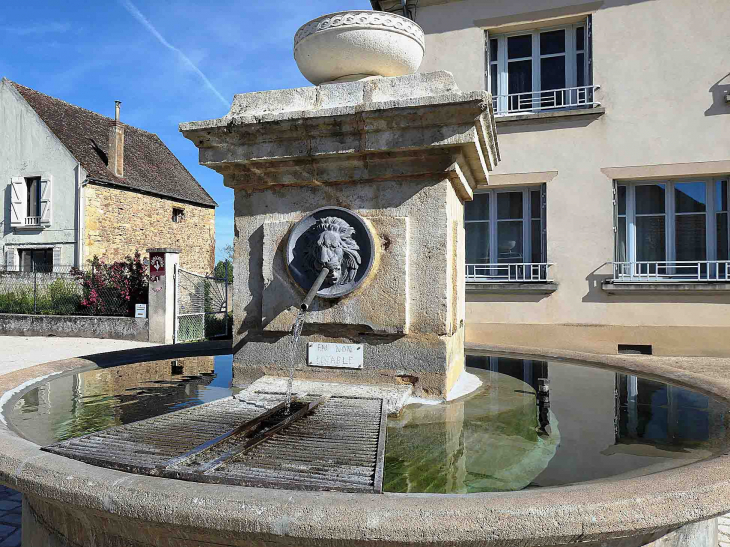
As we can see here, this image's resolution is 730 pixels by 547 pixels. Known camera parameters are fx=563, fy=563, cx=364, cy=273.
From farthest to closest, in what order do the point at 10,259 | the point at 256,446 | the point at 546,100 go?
the point at 10,259, the point at 546,100, the point at 256,446

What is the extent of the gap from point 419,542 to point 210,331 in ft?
44.6

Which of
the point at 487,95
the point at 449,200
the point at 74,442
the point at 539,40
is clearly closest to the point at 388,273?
the point at 449,200

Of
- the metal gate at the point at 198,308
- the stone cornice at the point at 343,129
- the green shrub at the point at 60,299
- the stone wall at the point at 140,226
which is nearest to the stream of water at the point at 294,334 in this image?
the stone cornice at the point at 343,129

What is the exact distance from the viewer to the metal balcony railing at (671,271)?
10414 millimetres

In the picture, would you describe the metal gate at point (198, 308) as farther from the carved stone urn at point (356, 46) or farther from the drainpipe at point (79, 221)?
the carved stone urn at point (356, 46)

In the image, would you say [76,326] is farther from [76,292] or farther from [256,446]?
[256,446]

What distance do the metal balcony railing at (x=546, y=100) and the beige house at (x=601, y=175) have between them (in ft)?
0.10

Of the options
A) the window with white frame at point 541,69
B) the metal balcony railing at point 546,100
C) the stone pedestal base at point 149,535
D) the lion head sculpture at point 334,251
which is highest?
the window with white frame at point 541,69

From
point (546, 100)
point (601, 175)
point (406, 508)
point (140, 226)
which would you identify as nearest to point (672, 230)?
point (601, 175)

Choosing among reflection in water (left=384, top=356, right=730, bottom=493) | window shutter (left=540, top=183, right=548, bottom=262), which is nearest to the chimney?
window shutter (left=540, top=183, right=548, bottom=262)

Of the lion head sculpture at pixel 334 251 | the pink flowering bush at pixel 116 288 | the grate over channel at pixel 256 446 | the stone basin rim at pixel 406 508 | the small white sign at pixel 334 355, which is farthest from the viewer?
the pink flowering bush at pixel 116 288

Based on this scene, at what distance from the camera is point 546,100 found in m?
11.3

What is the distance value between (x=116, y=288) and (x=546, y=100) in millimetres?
11239

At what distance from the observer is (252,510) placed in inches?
61.9
